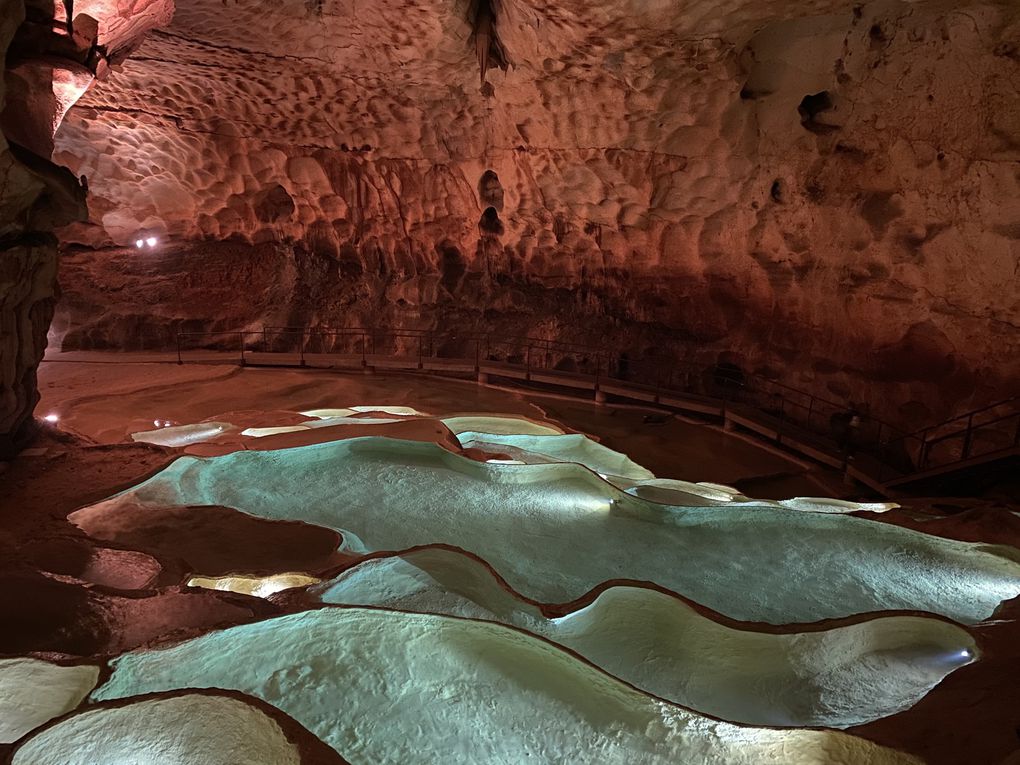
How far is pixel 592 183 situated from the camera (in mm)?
10898

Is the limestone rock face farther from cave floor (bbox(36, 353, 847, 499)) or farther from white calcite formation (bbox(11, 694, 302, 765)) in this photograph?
white calcite formation (bbox(11, 694, 302, 765))

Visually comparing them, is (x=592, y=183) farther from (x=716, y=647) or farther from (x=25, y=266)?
(x=716, y=647)

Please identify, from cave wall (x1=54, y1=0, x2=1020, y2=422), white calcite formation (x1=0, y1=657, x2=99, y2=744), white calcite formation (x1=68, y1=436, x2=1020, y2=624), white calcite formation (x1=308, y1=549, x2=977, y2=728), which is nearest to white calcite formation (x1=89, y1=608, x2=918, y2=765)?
white calcite formation (x1=0, y1=657, x2=99, y2=744)

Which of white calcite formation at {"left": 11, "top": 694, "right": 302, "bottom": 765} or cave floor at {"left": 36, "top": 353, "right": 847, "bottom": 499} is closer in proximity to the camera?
white calcite formation at {"left": 11, "top": 694, "right": 302, "bottom": 765}

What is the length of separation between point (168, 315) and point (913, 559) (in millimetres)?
12965

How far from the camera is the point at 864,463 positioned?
8383 mm

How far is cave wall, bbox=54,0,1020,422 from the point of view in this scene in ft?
25.7

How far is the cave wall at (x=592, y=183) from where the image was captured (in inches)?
309

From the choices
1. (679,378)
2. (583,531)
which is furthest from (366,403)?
(679,378)

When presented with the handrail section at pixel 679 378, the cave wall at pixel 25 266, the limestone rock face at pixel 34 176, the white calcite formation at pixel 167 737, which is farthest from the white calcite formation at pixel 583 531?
the handrail section at pixel 679 378

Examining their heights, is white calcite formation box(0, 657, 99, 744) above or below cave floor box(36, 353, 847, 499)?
below

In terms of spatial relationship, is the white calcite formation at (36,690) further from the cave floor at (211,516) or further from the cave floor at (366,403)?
the cave floor at (366,403)

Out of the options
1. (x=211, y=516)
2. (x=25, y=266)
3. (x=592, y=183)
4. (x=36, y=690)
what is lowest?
(x=36, y=690)

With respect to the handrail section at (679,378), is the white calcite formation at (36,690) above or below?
below
